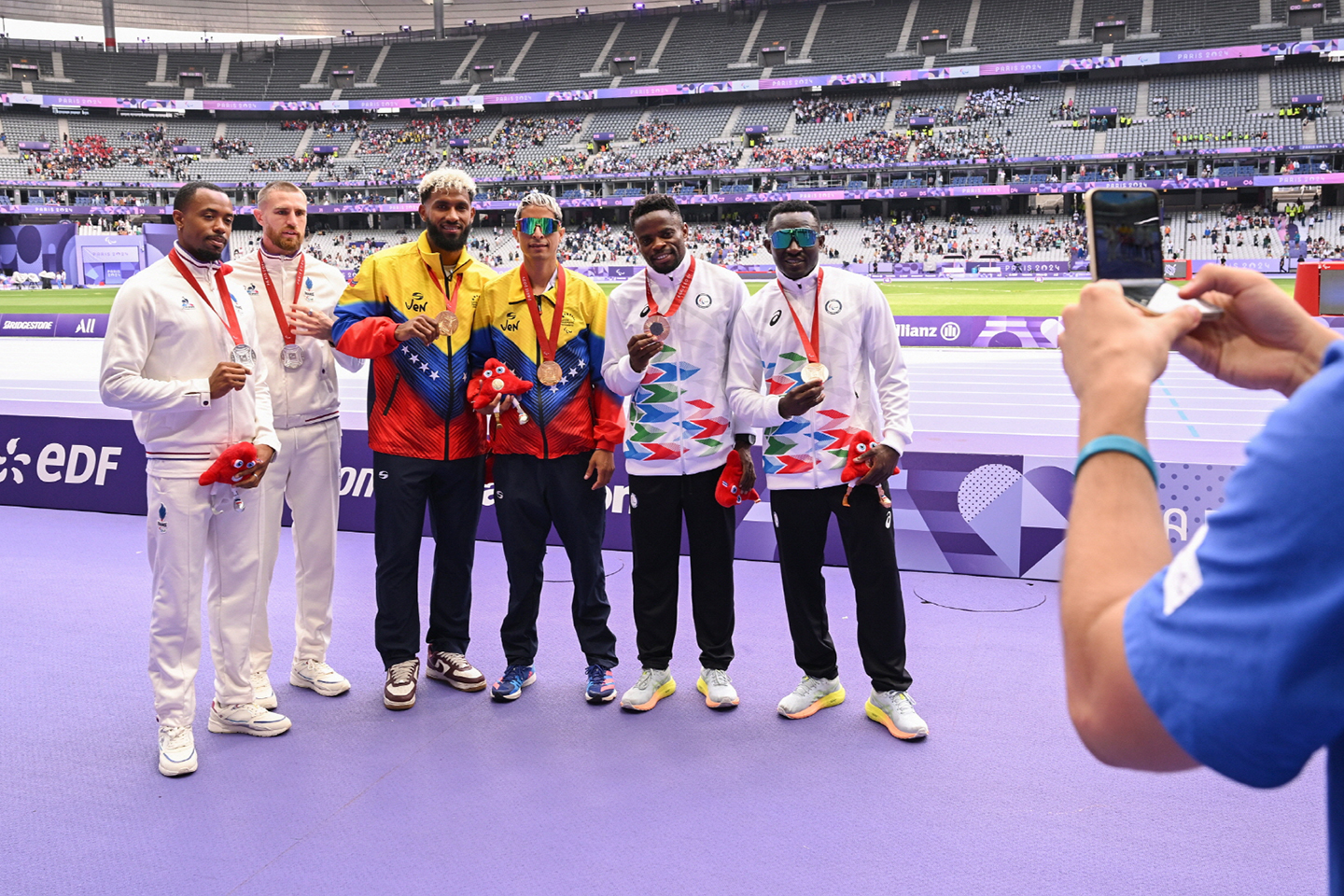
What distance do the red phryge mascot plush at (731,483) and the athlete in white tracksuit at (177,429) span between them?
2.06 meters

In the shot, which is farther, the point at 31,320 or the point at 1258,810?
the point at 31,320

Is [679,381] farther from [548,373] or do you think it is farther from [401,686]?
[401,686]

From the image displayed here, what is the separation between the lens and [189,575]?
4.13 m

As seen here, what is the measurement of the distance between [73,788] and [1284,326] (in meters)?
4.27

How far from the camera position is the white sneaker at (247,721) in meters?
4.30

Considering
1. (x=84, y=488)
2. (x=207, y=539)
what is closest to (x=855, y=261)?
(x=84, y=488)

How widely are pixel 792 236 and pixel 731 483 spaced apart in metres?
1.20

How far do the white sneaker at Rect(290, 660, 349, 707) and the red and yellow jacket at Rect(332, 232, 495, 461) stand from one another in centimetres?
114

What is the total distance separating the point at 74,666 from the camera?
4980mm

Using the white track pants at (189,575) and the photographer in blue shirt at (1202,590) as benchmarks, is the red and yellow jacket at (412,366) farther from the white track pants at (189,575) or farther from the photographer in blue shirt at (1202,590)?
the photographer in blue shirt at (1202,590)

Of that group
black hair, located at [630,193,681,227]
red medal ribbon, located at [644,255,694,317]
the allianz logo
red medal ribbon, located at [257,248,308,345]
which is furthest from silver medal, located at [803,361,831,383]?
the allianz logo

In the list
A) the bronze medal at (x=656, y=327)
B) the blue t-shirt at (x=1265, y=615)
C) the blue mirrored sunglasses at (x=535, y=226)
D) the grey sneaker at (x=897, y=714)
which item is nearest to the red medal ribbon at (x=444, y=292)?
the blue mirrored sunglasses at (x=535, y=226)

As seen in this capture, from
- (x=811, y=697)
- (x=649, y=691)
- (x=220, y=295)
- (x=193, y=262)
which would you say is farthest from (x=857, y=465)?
(x=193, y=262)

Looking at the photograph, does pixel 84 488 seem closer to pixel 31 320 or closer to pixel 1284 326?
pixel 1284 326
